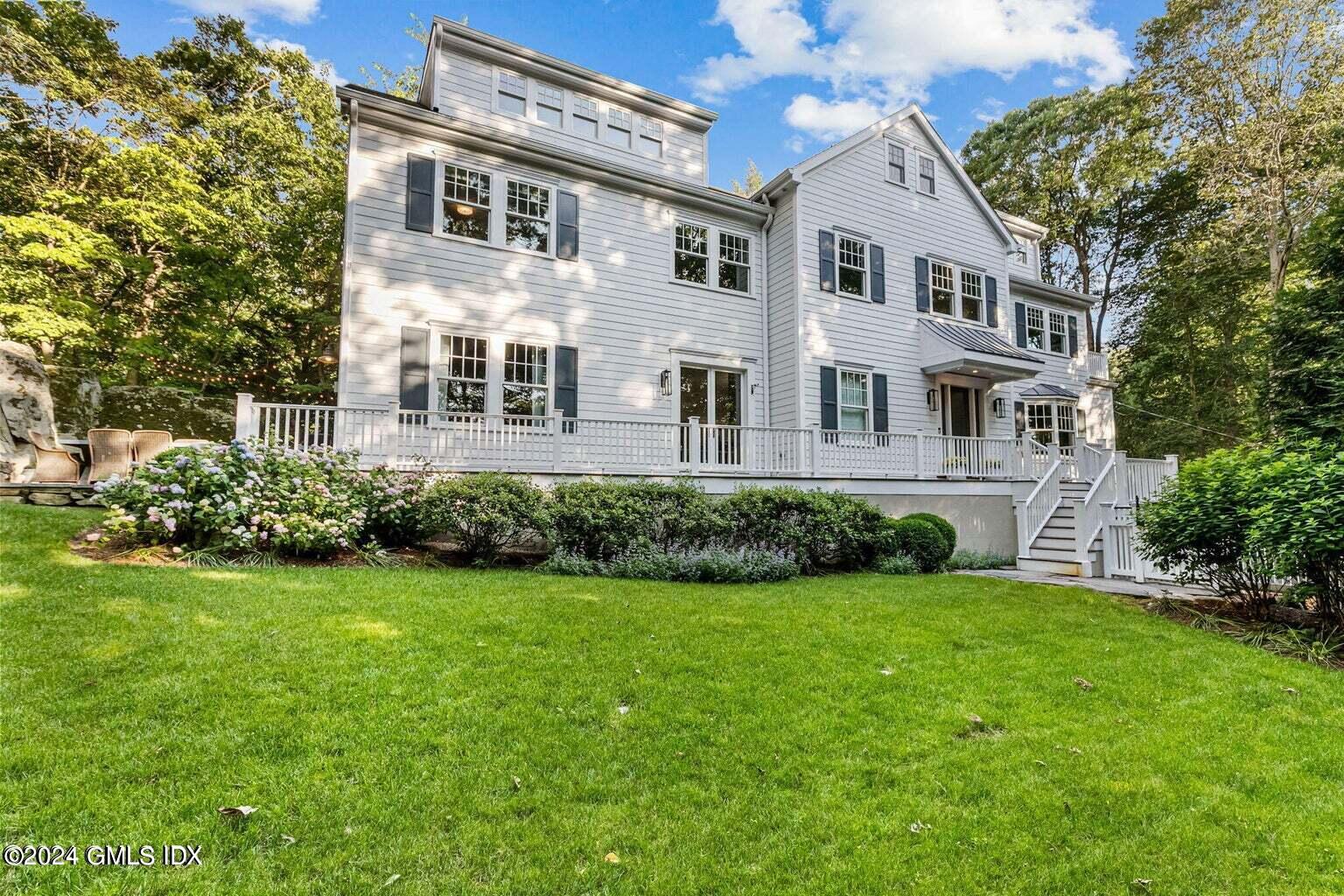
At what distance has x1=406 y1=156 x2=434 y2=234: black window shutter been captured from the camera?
9844 mm

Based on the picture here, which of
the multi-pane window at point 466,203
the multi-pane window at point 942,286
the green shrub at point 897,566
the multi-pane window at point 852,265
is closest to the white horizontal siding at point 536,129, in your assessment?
the multi-pane window at point 466,203

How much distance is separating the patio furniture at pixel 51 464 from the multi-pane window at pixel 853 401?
44.0ft

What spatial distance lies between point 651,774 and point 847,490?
8837mm

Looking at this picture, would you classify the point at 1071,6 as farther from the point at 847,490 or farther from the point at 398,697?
the point at 398,697

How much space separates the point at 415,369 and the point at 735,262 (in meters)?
6.98

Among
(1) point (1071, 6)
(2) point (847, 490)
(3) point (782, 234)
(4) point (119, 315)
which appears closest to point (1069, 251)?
(1) point (1071, 6)

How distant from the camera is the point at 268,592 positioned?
5043mm

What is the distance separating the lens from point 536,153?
1070cm

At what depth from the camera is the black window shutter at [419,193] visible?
984 centimetres

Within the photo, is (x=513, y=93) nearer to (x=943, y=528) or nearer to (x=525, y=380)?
(x=525, y=380)

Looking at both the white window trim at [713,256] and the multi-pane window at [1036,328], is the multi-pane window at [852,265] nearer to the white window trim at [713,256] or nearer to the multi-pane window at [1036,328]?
the white window trim at [713,256]

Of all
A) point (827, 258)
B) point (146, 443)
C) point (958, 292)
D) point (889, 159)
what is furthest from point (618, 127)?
point (146, 443)

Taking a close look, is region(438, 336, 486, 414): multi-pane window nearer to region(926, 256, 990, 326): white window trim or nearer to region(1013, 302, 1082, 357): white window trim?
region(926, 256, 990, 326): white window trim

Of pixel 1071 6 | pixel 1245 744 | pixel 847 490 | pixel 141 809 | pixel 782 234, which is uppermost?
pixel 1071 6
